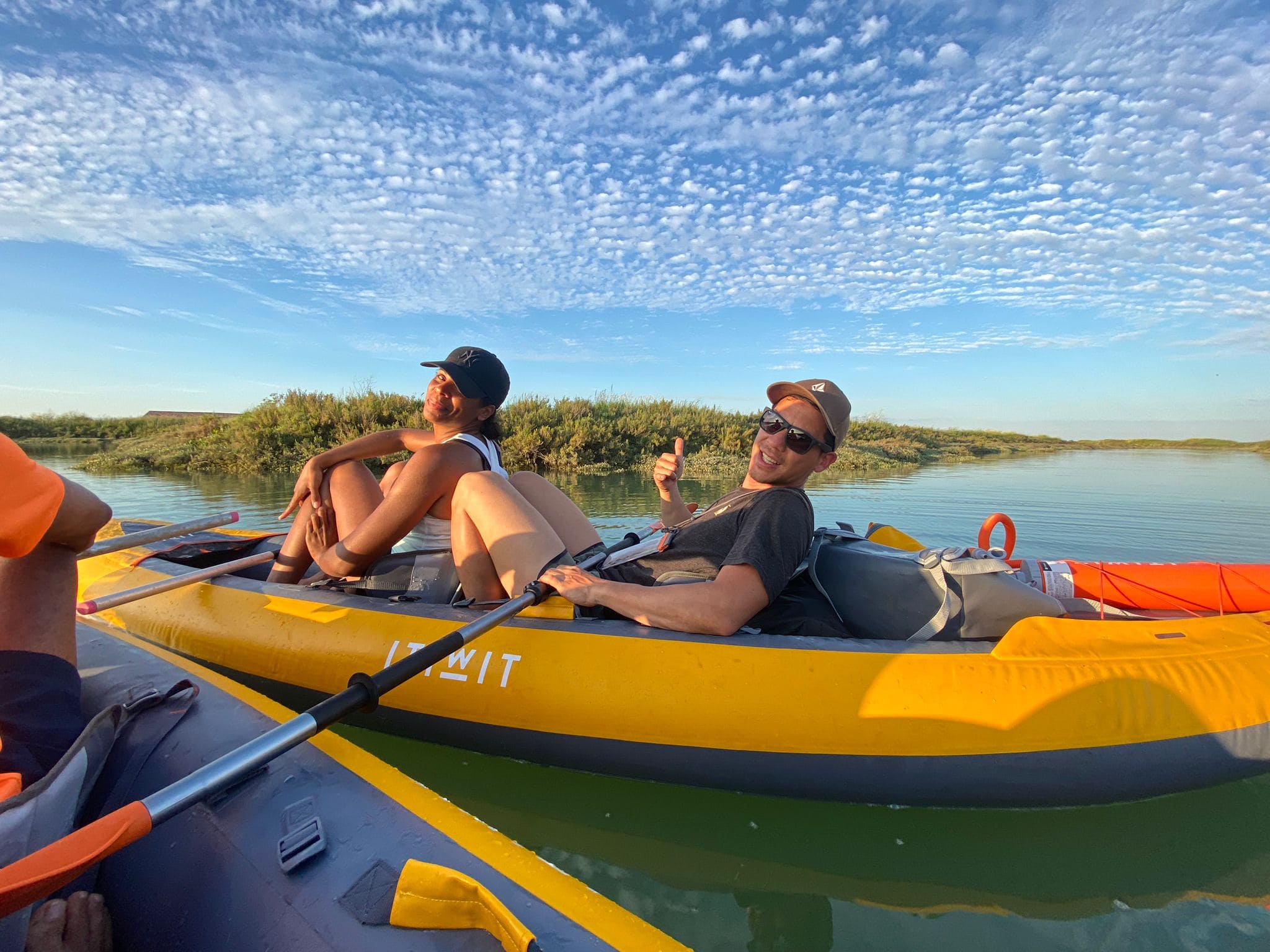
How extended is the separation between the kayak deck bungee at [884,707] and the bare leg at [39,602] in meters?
1.25

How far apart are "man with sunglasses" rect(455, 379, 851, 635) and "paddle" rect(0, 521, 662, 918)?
54 centimetres

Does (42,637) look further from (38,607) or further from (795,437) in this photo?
(795,437)

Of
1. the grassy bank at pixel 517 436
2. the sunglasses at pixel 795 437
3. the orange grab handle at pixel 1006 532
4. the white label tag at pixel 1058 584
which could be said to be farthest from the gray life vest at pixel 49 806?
the grassy bank at pixel 517 436

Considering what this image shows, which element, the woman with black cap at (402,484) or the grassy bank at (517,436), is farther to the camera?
the grassy bank at (517,436)

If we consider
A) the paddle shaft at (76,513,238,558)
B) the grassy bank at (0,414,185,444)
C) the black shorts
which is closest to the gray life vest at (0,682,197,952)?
the black shorts

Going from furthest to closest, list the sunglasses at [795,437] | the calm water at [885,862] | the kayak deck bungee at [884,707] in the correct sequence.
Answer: the sunglasses at [795,437], the kayak deck bungee at [884,707], the calm water at [885,862]

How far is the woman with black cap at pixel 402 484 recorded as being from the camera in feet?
9.50

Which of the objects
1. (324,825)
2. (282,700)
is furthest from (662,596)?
(282,700)

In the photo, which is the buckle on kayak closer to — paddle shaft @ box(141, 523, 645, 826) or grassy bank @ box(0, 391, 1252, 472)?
paddle shaft @ box(141, 523, 645, 826)

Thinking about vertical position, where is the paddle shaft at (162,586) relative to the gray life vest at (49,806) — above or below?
below

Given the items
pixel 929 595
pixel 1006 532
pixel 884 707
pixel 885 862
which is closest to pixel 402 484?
pixel 884 707

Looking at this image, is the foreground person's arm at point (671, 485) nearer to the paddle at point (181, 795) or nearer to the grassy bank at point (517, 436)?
the paddle at point (181, 795)

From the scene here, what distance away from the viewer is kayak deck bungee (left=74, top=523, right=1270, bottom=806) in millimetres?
2115

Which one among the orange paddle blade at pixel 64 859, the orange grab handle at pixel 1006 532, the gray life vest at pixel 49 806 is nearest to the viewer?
the orange paddle blade at pixel 64 859
